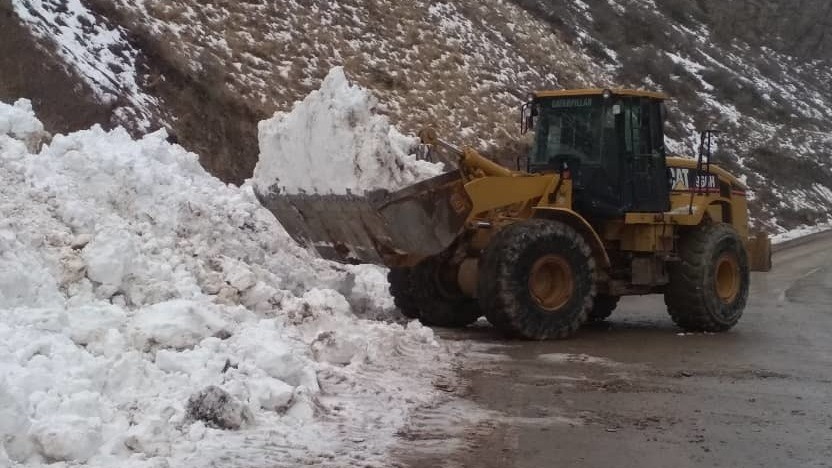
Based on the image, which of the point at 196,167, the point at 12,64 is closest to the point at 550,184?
the point at 196,167

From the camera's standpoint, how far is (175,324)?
273 inches

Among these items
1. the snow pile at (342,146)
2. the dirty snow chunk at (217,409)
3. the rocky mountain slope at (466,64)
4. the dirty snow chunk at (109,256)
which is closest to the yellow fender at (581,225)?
the snow pile at (342,146)

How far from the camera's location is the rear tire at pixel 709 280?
12.0 meters

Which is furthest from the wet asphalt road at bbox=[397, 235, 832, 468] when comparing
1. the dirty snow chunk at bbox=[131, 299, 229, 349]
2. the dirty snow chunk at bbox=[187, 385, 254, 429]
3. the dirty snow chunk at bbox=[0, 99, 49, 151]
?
the dirty snow chunk at bbox=[0, 99, 49, 151]

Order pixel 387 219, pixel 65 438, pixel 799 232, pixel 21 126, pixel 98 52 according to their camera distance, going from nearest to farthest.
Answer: pixel 65 438 → pixel 21 126 → pixel 387 219 → pixel 98 52 → pixel 799 232

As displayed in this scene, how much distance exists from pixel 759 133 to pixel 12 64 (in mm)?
29279

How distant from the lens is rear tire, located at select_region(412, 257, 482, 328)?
Answer: 11.8 m

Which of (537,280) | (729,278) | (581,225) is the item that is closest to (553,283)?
(537,280)

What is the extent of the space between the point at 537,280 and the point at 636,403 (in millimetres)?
2938

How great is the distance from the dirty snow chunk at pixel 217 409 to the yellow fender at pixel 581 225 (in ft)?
18.3

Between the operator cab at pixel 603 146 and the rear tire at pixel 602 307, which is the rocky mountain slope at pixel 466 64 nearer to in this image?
the rear tire at pixel 602 307

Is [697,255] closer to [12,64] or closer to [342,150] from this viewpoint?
[342,150]

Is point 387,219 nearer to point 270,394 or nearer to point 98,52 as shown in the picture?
point 270,394

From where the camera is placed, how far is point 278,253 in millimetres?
11172
